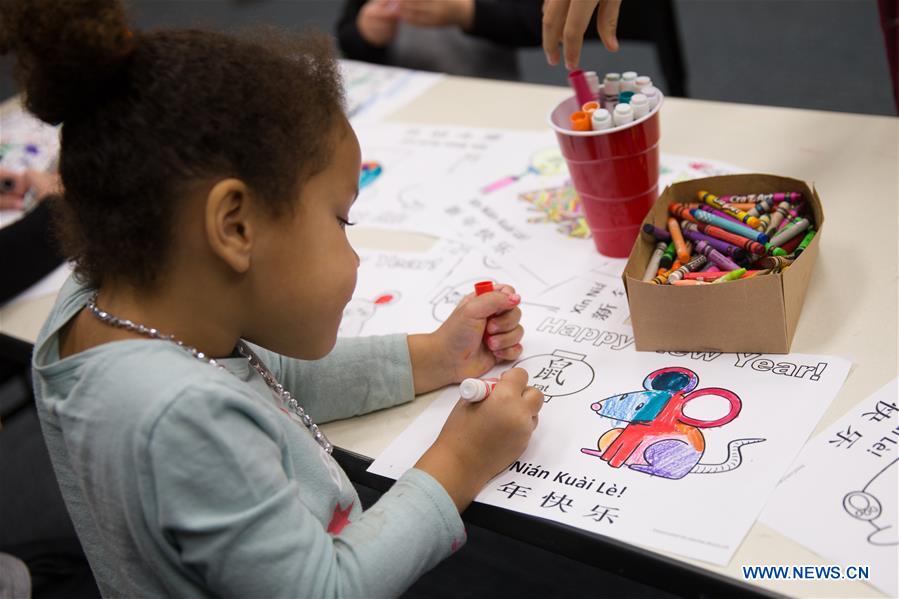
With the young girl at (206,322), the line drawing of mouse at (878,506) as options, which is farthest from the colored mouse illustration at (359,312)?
the line drawing of mouse at (878,506)

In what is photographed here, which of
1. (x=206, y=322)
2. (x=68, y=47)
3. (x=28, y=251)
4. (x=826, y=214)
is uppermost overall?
(x=68, y=47)

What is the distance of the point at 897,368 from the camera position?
73 cm

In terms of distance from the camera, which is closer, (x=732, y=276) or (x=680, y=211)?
(x=732, y=276)

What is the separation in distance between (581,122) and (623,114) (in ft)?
0.15

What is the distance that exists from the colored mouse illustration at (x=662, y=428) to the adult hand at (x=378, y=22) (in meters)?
1.20

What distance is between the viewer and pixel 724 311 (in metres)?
0.76

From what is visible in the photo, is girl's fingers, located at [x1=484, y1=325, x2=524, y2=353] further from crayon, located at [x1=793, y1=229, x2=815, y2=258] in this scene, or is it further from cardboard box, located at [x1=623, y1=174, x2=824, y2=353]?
crayon, located at [x1=793, y1=229, x2=815, y2=258]

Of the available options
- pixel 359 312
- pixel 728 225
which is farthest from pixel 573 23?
pixel 359 312

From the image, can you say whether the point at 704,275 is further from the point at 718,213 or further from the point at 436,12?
the point at 436,12

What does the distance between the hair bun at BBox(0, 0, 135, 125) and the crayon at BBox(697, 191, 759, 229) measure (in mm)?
584

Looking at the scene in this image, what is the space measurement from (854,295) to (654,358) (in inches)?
8.2

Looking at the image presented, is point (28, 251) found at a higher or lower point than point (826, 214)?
higher

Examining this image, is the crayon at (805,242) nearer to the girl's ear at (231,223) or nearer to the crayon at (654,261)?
the crayon at (654,261)

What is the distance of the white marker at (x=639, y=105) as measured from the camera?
0.91 meters
